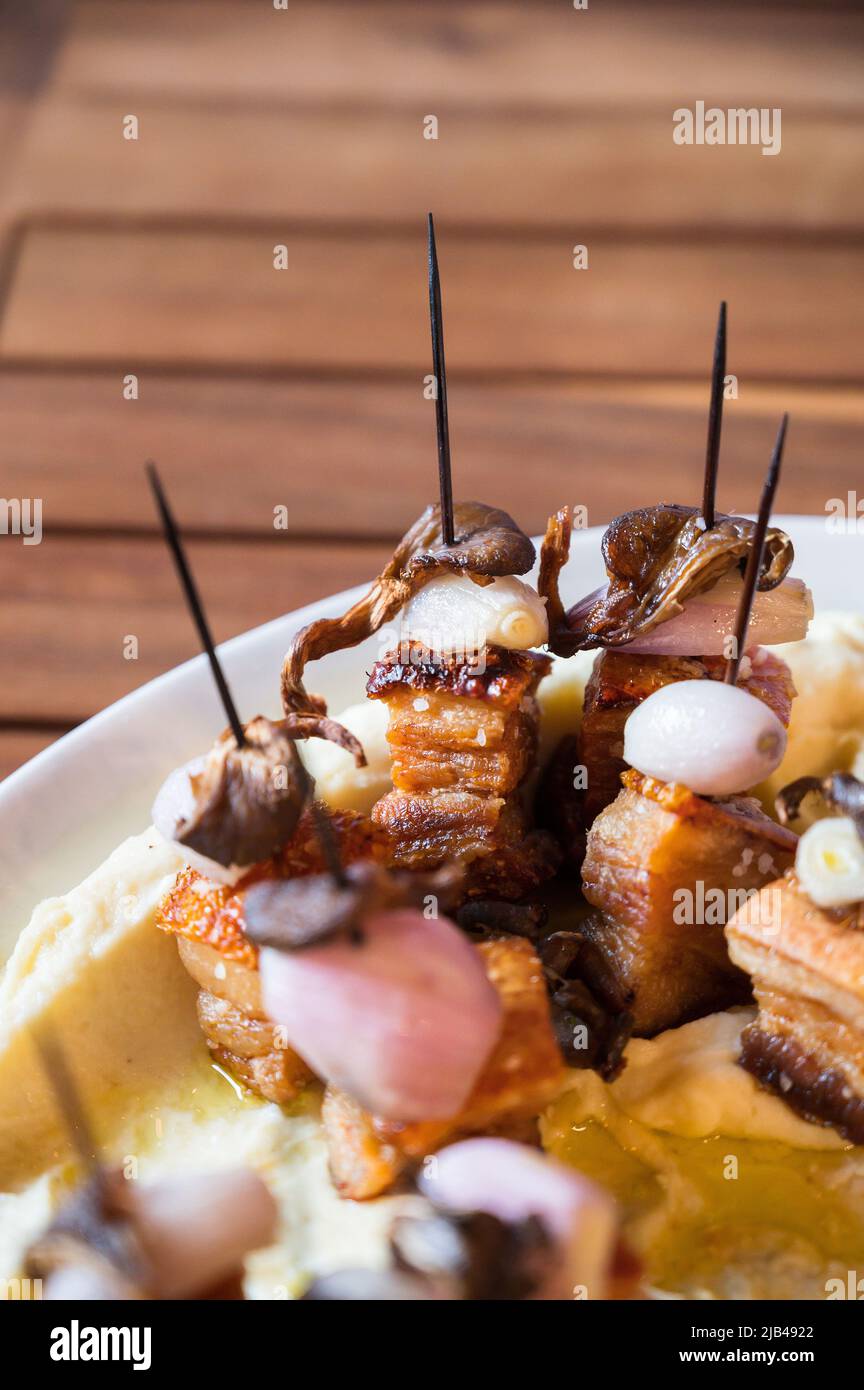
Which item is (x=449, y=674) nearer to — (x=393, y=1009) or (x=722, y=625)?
(x=722, y=625)

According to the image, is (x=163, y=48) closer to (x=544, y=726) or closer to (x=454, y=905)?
(x=544, y=726)

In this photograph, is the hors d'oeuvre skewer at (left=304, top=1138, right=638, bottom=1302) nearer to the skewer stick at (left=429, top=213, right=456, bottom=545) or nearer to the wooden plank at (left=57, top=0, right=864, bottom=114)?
the skewer stick at (left=429, top=213, right=456, bottom=545)

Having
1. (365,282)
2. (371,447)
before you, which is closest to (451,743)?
(371,447)

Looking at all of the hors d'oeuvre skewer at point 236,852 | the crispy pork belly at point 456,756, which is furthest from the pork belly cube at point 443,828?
the hors d'oeuvre skewer at point 236,852

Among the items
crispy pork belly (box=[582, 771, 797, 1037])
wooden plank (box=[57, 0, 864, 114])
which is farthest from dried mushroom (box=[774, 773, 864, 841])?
wooden plank (box=[57, 0, 864, 114])

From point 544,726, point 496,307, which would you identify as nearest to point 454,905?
point 544,726
